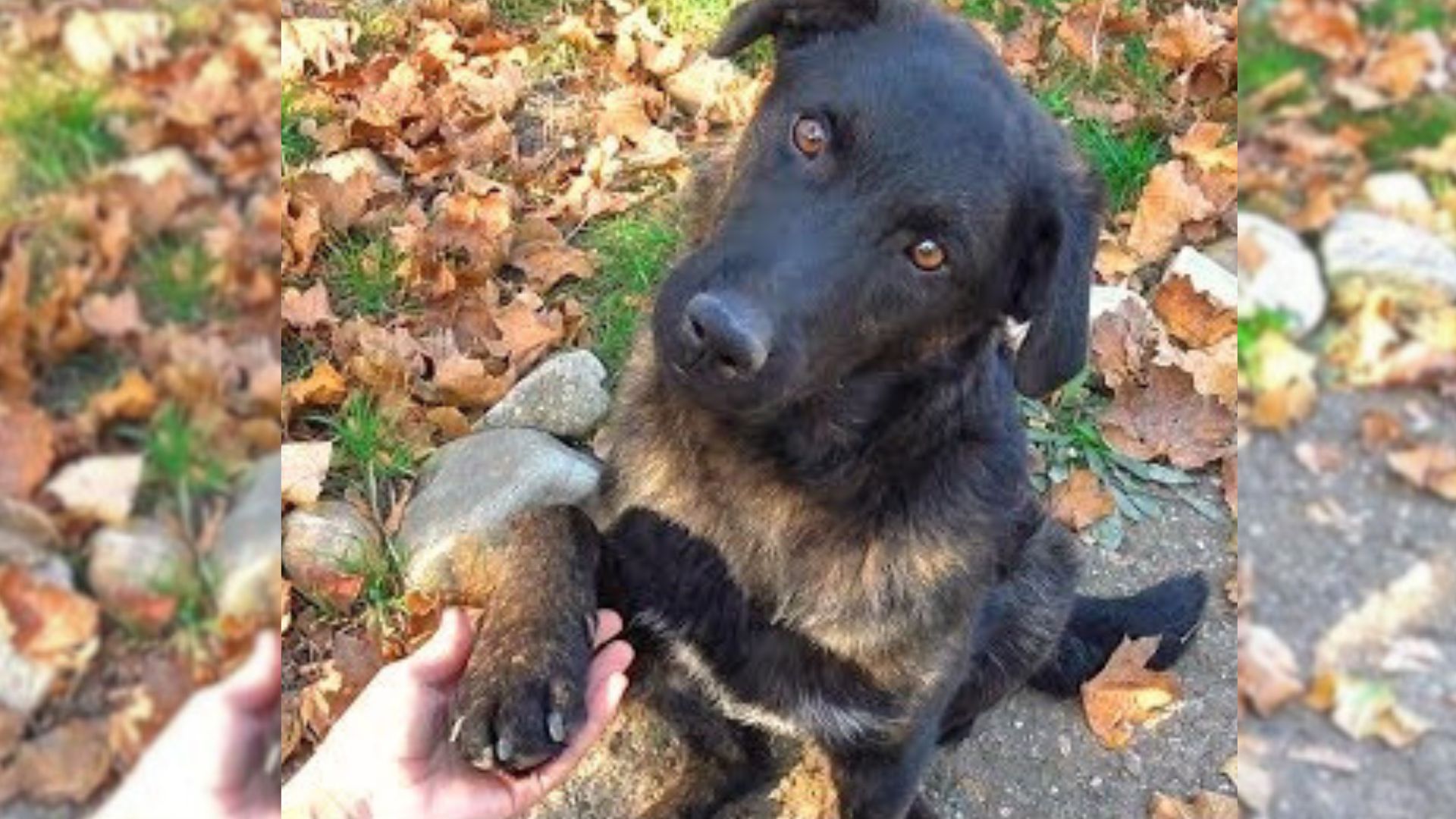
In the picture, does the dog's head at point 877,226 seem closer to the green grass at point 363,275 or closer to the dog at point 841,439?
the dog at point 841,439

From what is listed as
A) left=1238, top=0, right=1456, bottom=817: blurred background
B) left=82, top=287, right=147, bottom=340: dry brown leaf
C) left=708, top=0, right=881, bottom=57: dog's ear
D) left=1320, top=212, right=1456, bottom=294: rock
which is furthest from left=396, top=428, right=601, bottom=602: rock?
left=82, top=287, right=147, bottom=340: dry brown leaf

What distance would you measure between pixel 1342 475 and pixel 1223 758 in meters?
2.72

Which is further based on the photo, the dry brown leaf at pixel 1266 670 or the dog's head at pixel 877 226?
the dog's head at pixel 877 226

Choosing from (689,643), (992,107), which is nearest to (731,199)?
(992,107)

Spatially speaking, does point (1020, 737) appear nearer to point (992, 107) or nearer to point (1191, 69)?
point (992, 107)

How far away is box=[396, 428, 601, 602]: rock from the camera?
424 cm

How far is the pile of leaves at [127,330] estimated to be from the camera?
3.98 feet

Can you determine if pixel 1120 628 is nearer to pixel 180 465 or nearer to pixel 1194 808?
pixel 1194 808

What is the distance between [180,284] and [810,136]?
1.98 metres

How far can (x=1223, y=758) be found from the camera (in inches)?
172

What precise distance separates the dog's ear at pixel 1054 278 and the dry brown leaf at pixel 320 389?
7.04 feet

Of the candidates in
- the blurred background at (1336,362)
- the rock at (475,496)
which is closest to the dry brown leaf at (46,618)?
the blurred background at (1336,362)

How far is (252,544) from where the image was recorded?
1.25 m

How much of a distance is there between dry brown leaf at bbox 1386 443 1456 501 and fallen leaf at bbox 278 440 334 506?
2.99 meters
